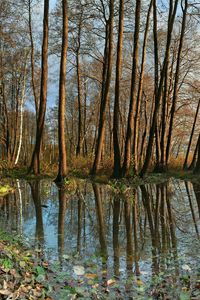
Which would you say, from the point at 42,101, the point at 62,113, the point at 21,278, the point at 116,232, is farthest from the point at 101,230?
the point at 42,101

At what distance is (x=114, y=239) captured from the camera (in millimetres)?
7688

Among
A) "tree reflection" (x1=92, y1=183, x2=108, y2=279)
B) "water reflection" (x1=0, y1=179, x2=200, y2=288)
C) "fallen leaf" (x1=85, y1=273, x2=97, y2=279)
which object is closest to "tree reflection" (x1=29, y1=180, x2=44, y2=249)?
"water reflection" (x1=0, y1=179, x2=200, y2=288)

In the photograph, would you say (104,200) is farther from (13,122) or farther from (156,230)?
(13,122)

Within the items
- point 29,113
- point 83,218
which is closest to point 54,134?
point 29,113

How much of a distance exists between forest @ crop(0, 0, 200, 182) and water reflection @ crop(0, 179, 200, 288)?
13.3 ft

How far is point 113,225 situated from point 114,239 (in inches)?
50.5

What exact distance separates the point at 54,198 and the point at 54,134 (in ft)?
137

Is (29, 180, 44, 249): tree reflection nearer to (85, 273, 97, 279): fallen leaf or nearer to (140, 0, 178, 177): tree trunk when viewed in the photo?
(85, 273, 97, 279): fallen leaf

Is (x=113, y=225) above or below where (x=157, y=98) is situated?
below

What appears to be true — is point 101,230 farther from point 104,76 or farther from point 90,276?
point 104,76

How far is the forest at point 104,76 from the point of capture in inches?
730

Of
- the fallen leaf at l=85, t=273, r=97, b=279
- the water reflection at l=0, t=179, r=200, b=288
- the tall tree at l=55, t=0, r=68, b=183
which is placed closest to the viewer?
the fallen leaf at l=85, t=273, r=97, b=279

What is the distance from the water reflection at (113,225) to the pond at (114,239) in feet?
0.05

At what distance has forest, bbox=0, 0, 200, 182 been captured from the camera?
1853 cm
